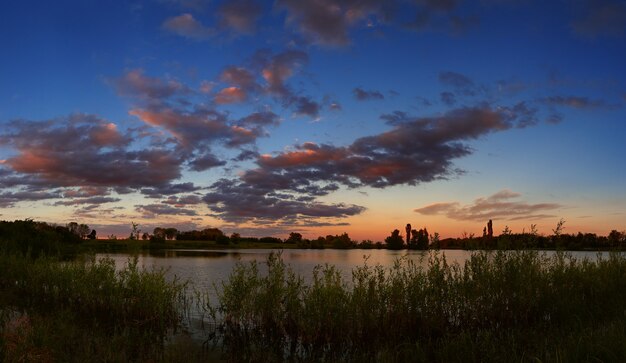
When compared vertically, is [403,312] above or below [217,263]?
above

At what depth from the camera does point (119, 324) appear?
17.2 metres

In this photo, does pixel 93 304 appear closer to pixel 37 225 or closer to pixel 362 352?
pixel 362 352

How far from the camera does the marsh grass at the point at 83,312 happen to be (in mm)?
12289

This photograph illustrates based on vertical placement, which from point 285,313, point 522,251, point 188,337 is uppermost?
point 522,251

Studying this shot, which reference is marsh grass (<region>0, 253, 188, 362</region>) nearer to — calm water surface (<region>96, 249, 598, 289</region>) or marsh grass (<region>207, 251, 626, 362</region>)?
calm water surface (<region>96, 249, 598, 289</region>)

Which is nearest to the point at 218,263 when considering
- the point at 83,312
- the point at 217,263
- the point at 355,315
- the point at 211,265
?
the point at 217,263

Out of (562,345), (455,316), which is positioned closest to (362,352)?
(455,316)

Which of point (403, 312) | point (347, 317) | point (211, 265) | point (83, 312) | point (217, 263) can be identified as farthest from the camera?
point (217, 263)

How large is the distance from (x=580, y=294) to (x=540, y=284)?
269cm

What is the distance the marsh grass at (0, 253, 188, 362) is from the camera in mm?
12289

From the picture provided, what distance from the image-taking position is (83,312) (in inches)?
783

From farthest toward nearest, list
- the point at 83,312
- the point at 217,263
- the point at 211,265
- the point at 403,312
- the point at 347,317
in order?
the point at 217,263 → the point at 211,265 → the point at 83,312 → the point at 403,312 → the point at 347,317

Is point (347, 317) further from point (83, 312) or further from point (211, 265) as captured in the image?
point (211, 265)

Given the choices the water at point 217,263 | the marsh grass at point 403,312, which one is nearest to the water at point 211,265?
the water at point 217,263
